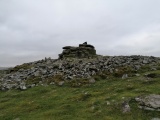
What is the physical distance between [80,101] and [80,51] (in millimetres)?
42513

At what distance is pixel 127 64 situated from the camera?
4125 centimetres

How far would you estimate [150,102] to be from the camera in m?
22.2

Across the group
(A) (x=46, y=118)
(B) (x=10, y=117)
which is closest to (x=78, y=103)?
(A) (x=46, y=118)

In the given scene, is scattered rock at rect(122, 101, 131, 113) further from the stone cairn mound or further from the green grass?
the stone cairn mound

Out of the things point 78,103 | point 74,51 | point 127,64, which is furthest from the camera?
point 74,51

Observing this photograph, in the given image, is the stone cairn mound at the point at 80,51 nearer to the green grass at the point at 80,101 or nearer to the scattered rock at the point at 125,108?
the green grass at the point at 80,101

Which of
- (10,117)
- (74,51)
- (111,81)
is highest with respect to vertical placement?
(74,51)

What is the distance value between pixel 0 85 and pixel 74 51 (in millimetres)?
33369

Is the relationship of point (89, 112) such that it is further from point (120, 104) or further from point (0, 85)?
point (0, 85)

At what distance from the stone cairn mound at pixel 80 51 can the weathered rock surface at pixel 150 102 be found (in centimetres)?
4364

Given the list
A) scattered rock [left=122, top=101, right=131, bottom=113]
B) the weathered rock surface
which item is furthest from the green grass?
the weathered rock surface

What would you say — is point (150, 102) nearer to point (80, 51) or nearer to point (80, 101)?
point (80, 101)

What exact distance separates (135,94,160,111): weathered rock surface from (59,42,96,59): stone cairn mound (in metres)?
43.6

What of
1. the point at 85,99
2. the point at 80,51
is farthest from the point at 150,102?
the point at 80,51
